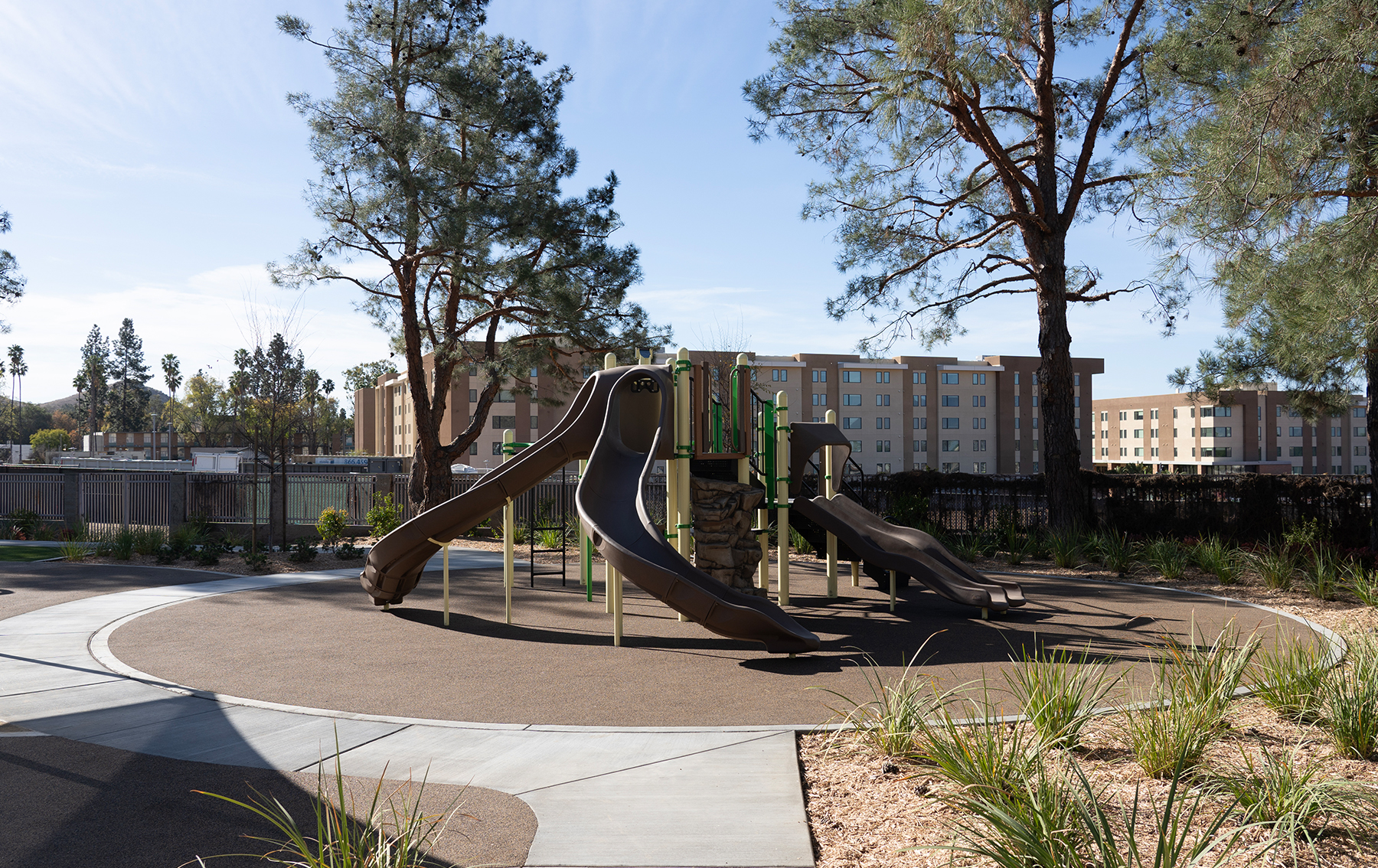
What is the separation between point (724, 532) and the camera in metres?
12.1

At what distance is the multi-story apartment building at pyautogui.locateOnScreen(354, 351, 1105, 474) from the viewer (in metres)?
63.0

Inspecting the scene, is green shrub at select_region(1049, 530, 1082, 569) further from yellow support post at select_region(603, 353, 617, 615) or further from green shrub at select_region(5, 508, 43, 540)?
green shrub at select_region(5, 508, 43, 540)

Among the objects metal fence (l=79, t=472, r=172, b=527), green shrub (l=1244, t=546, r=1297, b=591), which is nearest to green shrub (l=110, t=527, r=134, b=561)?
metal fence (l=79, t=472, r=172, b=527)

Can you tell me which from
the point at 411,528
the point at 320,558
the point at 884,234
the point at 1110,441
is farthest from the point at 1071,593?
the point at 1110,441

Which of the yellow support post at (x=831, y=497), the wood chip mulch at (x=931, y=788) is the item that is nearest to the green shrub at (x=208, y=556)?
the yellow support post at (x=831, y=497)

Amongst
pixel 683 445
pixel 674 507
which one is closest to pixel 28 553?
pixel 674 507

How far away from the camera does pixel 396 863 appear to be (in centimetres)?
361

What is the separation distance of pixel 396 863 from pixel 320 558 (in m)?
16.3

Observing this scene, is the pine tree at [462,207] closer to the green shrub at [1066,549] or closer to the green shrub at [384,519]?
the green shrub at [384,519]

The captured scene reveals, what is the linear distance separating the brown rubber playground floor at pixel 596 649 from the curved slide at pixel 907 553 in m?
A: 0.39

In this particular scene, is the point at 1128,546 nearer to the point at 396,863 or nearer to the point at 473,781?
the point at 473,781

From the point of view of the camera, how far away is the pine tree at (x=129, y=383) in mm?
113188

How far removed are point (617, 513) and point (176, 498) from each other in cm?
1771

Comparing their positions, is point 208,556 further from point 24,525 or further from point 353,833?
point 353,833
